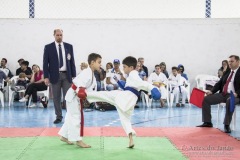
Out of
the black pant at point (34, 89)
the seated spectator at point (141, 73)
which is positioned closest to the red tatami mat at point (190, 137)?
the black pant at point (34, 89)

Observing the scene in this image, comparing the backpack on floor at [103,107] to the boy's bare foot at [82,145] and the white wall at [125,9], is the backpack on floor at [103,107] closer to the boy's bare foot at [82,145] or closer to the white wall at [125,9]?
the white wall at [125,9]

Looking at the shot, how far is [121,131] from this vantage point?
5.96 metres

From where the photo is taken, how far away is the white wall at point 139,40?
12.1 m

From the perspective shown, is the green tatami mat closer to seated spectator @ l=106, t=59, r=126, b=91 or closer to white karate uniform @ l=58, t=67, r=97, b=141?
white karate uniform @ l=58, t=67, r=97, b=141

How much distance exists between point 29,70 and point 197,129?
22.0 feet

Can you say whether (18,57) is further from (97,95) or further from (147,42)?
(97,95)

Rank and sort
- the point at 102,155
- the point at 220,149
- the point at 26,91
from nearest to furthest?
the point at 102,155 → the point at 220,149 → the point at 26,91

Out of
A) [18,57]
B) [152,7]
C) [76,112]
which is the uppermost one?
[152,7]

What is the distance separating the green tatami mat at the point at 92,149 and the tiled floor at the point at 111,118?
5.06 feet

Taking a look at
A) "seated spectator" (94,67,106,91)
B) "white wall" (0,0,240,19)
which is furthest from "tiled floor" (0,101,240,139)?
"white wall" (0,0,240,19)

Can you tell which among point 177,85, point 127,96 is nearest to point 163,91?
point 177,85

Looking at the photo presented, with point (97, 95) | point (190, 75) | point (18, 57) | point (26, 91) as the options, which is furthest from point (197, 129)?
point (18, 57)

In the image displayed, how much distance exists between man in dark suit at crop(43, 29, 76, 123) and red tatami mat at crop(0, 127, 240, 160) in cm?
93

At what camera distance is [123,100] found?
15.4 ft
